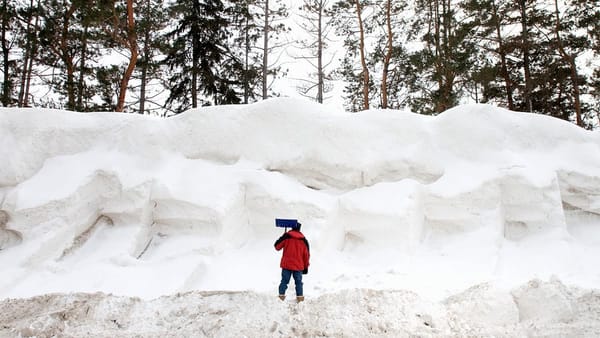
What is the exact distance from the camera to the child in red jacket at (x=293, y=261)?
16.5 feet

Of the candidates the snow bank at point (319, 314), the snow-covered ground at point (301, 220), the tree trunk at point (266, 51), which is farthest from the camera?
the tree trunk at point (266, 51)

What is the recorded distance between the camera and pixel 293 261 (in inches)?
198

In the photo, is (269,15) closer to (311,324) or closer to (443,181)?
(443,181)

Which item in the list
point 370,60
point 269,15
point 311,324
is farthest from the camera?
point 269,15

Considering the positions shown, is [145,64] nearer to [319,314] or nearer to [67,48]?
[67,48]

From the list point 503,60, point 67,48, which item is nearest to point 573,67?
point 503,60

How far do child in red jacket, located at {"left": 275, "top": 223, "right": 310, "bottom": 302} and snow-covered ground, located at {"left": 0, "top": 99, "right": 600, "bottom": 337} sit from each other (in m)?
0.24

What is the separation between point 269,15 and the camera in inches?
653

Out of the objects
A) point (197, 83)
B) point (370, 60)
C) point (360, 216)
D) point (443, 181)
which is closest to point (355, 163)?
point (360, 216)

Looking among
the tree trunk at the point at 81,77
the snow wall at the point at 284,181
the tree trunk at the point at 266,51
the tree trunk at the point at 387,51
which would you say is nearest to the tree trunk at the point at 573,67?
the tree trunk at the point at 387,51

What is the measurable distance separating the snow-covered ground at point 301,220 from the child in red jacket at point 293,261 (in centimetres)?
24

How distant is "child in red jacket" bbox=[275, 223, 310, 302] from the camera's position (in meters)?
5.02

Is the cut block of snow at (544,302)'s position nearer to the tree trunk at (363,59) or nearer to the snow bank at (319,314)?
the snow bank at (319,314)

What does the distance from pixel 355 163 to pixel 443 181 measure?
1.75 metres
